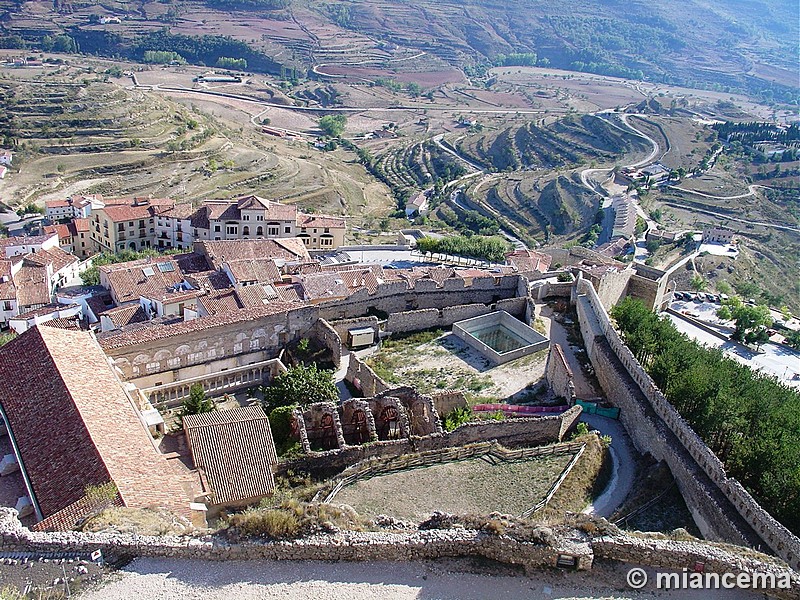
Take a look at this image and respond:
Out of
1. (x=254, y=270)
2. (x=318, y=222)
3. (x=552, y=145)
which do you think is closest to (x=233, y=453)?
(x=254, y=270)

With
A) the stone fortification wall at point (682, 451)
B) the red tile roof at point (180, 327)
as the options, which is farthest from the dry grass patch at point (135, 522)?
the stone fortification wall at point (682, 451)

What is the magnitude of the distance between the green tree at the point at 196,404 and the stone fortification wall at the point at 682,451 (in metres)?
15.9

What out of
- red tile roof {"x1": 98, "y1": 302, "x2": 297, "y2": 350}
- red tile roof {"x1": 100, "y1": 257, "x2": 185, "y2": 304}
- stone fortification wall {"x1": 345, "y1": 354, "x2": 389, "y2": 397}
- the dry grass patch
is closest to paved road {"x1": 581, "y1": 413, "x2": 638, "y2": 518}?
stone fortification wall {"x1": 345, "y1": 354, "x2": 389, "y2": 397}

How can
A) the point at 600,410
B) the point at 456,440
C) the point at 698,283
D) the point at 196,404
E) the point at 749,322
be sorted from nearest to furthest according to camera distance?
the point at 456,440 < the point at 196,404 < the point at 600,410 < the point at 749,322 < the point at 698,283

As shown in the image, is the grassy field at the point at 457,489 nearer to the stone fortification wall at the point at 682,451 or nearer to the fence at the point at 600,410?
the stone fortification wall at the point at 682,451

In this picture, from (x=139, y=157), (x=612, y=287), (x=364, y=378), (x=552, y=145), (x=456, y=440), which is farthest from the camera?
(x=552, y=145)

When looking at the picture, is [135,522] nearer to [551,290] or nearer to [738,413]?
[738,413]

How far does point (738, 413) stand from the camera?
2303 centimetres

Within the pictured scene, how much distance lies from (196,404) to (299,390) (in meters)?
3.80

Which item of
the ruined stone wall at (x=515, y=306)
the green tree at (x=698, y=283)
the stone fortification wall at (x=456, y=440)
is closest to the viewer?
the stone fortification wall at (x=456, y=440)

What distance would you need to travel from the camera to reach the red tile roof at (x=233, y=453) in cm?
2009

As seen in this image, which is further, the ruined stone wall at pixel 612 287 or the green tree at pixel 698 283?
the green tree at pixel 698 283

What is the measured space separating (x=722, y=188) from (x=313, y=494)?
352 ft

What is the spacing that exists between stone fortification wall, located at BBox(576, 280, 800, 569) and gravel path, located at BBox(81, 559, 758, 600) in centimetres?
504
